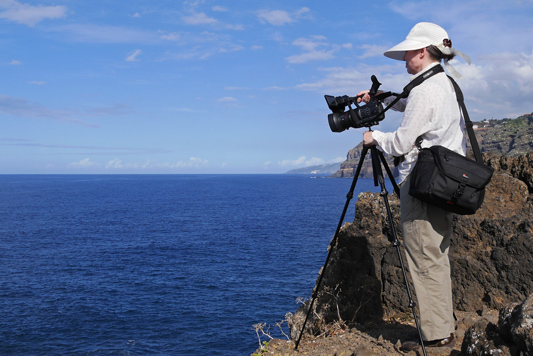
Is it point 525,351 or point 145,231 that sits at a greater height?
point 525,351

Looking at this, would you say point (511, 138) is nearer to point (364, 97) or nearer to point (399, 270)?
point (399, 270)

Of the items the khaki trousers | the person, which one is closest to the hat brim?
the person

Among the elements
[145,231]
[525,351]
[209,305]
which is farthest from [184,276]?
[525,351]

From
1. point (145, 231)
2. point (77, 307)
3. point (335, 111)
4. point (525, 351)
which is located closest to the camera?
point (525, 351)

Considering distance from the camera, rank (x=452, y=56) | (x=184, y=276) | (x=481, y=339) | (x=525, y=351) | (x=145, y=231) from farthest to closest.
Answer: (x=145, y=231) → (x=184, y=276) → (x=452, y=56) → (x=481, y=339) → (x=525, y=351)

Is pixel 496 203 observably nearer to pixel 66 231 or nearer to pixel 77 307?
pixel 77 307

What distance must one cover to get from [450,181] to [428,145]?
0.44 m

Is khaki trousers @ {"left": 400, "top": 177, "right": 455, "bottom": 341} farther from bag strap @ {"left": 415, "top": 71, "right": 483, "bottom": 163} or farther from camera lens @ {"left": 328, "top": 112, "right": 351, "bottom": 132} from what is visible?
camera lens @ {"left": 328, "top": 112, "right": 351, "bottom": 132}

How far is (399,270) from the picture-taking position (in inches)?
238

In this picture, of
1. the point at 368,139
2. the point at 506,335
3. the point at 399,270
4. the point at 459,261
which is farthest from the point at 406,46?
the point at 399,270

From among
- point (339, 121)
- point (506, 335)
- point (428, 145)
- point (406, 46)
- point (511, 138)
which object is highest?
point (511, 138)

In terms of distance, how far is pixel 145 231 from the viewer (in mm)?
54594

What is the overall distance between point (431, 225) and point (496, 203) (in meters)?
2.42

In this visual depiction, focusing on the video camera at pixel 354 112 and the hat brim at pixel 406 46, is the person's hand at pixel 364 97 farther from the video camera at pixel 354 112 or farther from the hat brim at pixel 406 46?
the hat brim at pixel 406 46
